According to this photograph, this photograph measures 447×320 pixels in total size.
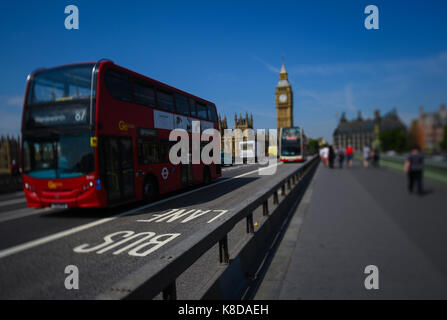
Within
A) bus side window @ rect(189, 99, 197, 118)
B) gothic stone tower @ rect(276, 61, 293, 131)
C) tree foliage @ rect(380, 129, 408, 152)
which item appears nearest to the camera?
tree foliage @ rect(380, 129, 408, 152)

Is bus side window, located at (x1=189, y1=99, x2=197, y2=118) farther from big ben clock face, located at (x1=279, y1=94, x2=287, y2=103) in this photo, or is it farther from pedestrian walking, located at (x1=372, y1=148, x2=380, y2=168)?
pedestrian walking, located at (x1=372, y1=148, x2=380, y2=168)

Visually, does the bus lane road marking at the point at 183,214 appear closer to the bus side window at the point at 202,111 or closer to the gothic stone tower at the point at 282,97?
the bus side window at the point at 202,111

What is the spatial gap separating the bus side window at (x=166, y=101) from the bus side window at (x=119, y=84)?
688 millimetres

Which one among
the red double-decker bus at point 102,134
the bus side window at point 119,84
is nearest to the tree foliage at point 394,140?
the red double-decker bus at point 102,134

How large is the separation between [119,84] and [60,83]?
0.68 meters

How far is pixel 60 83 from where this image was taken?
10.0 feet

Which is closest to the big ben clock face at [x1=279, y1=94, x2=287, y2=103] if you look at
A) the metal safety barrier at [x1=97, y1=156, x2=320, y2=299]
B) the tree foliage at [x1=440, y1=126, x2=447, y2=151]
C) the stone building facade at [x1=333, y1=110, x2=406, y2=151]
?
the stone building facade at [x1=333, y1=110, x2=406, y2=151]

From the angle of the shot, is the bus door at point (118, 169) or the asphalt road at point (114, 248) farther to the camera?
the bus door at point (118, 169)

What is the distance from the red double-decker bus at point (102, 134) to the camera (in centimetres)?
289

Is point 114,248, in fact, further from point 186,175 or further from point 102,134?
point 186,175

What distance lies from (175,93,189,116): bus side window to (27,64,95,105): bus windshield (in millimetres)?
820

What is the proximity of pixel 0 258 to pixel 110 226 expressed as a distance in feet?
5.49

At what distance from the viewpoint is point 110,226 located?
5.54 meters

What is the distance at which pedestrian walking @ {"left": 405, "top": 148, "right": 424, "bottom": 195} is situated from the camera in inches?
40.4
